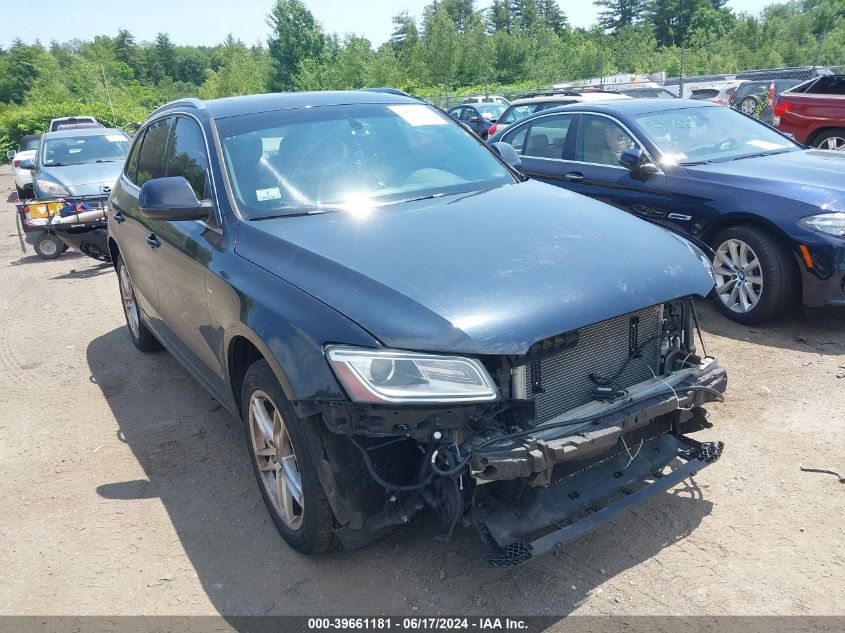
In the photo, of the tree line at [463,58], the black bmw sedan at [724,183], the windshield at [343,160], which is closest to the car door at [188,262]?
the windshield at [343,160]

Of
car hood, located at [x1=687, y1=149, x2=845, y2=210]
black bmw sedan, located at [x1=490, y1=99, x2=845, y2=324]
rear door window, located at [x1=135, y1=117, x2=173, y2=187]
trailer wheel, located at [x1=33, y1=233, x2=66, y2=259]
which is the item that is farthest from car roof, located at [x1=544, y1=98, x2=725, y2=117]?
trailer wheel, located at [x1=33, y1=233, x2=66, y2=259]

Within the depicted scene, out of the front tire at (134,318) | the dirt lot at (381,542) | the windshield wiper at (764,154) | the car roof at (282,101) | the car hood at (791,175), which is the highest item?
the car roof at (282,101)

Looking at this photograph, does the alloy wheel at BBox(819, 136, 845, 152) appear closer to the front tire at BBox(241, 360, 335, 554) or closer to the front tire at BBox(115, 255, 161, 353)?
the front tire at BBox(115, 255, 161, 353)

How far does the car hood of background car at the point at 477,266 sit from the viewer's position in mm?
2469

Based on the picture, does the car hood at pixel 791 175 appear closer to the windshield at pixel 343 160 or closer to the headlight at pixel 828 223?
the headlight at pixel 828 223

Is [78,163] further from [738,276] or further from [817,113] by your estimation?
[817,113]

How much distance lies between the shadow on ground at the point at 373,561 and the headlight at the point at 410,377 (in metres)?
0.92

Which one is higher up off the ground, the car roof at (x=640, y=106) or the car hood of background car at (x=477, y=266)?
the car roof at (x=640, y=106)

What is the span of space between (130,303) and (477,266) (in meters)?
4.06

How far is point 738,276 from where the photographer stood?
17.9 feet

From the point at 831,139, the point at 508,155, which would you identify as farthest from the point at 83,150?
the point at 831,139

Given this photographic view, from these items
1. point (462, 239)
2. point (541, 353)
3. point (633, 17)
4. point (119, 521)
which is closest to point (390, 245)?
point (462, 239)

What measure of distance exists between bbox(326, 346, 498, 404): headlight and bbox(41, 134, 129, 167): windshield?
10.8 m

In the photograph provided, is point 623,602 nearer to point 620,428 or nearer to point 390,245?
point 620,428
